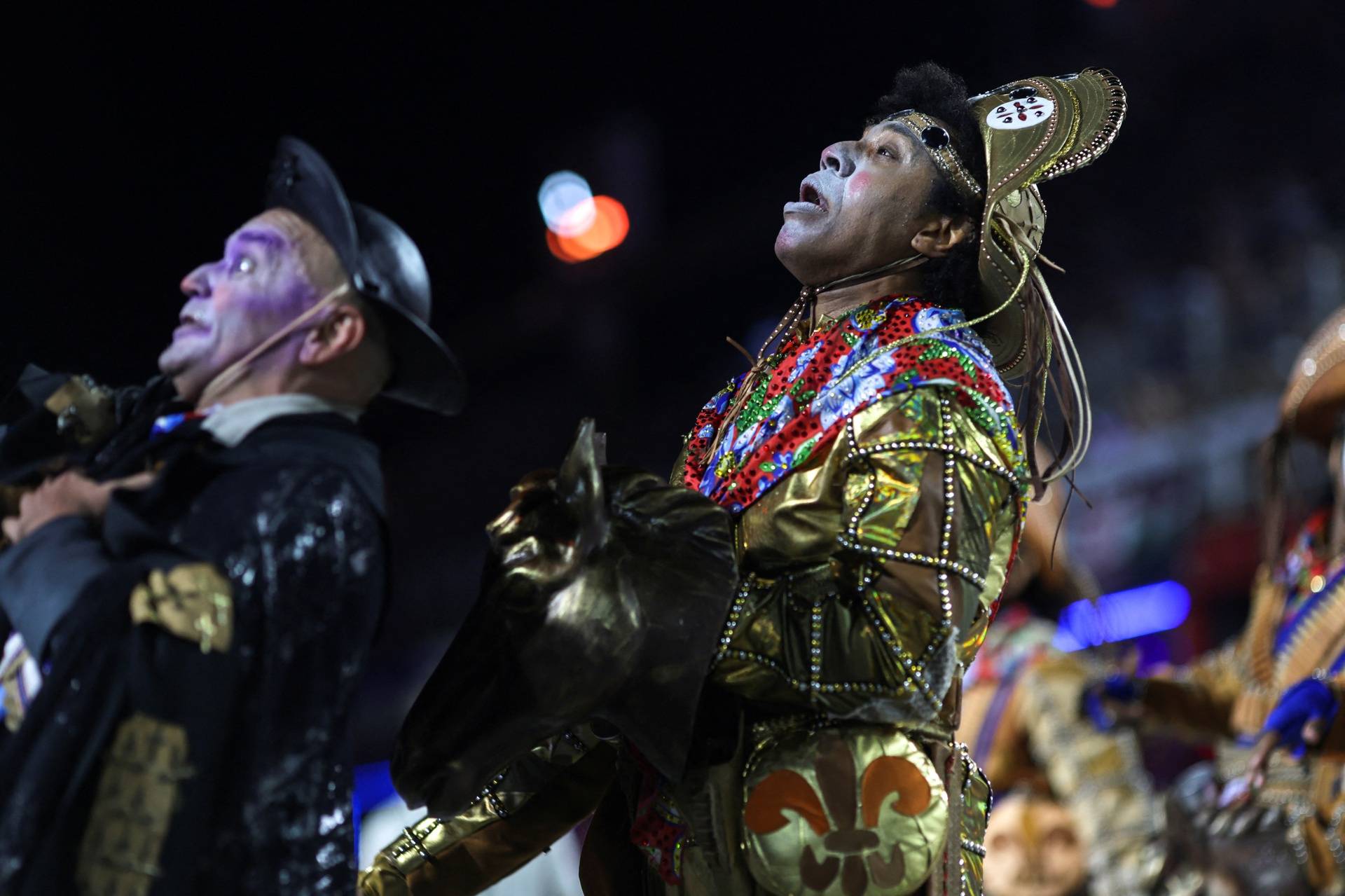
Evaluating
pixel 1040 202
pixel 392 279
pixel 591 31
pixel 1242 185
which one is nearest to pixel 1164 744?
pixel 1242 185

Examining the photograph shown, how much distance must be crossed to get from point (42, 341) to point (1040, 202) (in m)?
1.99

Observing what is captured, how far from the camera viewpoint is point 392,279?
205cm

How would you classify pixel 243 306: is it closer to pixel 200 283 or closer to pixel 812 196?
pixel 200 283

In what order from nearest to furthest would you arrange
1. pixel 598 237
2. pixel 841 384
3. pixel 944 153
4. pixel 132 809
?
1. pixel 132 809
2. pixel 841 384
3. pixel 944 153
4. pixel 598 237

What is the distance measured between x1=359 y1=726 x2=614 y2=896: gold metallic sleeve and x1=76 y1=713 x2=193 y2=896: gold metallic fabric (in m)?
0.97

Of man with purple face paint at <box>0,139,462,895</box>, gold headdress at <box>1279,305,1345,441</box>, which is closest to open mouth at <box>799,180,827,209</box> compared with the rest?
man with purple face paint at <box>0,139,462,895</box>

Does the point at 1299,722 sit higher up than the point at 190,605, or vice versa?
the point at 190,605

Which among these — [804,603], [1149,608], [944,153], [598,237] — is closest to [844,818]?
[804,603]

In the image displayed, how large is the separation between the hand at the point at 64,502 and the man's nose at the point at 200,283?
292mm

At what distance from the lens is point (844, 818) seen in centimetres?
224

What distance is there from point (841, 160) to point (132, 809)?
1.67m

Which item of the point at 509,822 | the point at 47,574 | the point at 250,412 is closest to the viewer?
the point at 47,574

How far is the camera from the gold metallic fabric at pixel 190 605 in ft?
5.54

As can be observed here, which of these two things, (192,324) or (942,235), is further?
(942,235)
